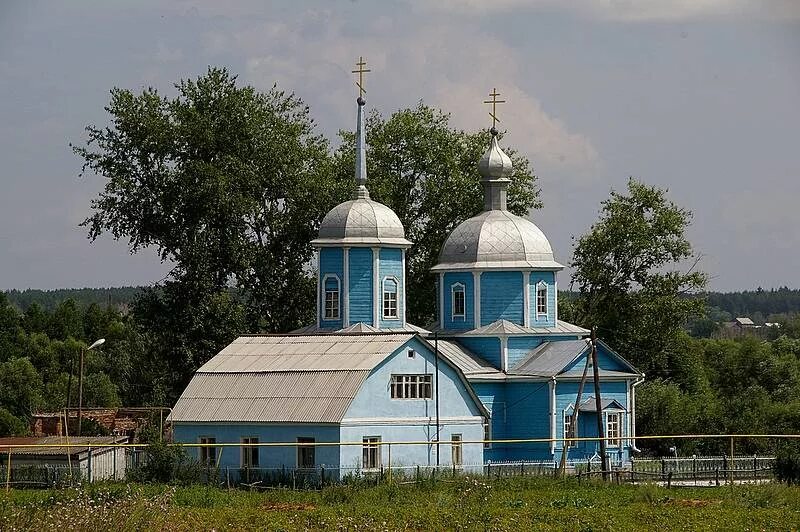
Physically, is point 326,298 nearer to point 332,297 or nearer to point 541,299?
point 332,297

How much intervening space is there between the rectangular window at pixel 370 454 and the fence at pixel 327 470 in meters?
0.21

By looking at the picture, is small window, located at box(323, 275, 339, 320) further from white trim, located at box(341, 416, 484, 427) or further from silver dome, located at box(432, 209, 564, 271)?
white trim, located at box(341, 416, 484, 427)

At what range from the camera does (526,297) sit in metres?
50.4

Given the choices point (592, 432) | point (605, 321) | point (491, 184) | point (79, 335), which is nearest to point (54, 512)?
point (592, 432)

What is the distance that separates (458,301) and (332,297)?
408 cm

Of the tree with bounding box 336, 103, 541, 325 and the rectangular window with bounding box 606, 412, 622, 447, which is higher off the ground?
the tree with bounding box 336, 103, 541, 325

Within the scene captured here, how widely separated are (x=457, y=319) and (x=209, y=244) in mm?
10953

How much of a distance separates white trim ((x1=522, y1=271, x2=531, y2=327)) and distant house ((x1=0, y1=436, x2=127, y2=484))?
13.3 metres

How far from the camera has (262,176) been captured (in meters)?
58.9

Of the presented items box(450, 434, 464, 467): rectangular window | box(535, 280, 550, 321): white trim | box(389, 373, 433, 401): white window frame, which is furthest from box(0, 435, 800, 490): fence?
box(535, 280, 550, 321): white trim

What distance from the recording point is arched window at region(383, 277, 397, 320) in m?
50.0

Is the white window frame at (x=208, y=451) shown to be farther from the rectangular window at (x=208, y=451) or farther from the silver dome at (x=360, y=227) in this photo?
the silver dome at (x=360, y=227)

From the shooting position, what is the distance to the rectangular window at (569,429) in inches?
1762

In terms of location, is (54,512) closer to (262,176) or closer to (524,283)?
(524,283)
